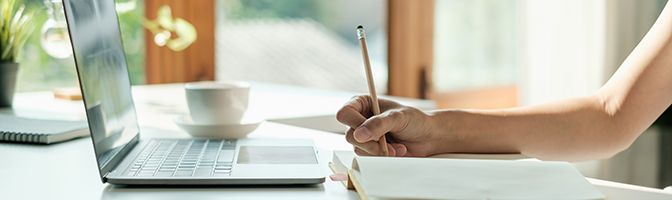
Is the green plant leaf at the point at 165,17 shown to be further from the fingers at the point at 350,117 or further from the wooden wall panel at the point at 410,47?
the fingers at the point at 350,117

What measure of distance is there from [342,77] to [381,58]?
0.56ft

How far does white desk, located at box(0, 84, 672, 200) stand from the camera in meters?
0.92

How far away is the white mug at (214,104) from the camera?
1.38 metres

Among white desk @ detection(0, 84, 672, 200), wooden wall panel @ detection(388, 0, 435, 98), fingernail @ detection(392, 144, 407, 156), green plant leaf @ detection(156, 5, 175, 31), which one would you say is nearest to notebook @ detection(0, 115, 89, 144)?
white desk @ detection(0, 84, 672, 200)

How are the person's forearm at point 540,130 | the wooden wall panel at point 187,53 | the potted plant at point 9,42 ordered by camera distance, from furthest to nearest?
the wooden wall panel at point 187,53 → the potted plant at point 9,42 → the person's forearm at point 540,130

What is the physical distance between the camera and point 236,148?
1.21 m

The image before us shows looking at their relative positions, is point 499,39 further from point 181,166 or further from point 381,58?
point 181,166

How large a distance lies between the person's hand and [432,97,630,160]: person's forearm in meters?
A: 0.03

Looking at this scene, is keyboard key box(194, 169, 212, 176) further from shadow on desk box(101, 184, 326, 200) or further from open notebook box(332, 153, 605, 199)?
open notebook box(332, 153, 605, 199)

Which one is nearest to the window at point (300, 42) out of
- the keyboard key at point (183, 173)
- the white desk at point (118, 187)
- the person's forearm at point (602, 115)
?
the white desk at point (118, 187)

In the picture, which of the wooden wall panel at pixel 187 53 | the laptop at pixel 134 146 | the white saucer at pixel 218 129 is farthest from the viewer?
the wooden wall panel at pixel 187 53

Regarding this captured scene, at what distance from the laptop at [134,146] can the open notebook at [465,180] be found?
117 mm

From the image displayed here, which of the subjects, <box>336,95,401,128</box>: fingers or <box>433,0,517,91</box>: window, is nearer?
<box>336,95,401,128</box>: fingers

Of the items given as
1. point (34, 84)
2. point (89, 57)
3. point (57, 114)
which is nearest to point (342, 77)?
point (34, 84)
